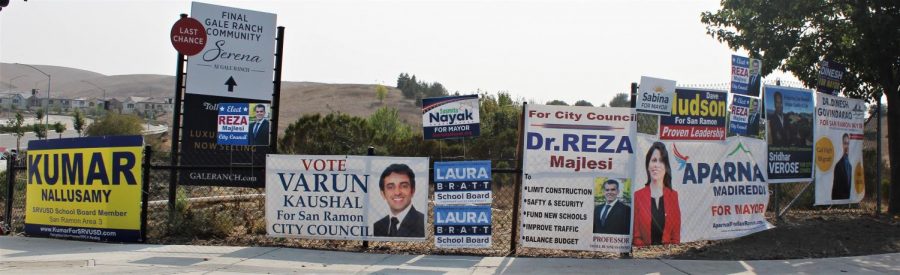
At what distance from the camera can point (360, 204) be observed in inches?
386

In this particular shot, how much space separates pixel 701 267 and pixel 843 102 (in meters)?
5.62

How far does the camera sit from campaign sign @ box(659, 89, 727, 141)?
968 centimetres

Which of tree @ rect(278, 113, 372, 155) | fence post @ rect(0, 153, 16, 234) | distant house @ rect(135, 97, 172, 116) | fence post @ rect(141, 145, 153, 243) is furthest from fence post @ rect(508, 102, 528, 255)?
distant house @ rect(135, 97, 172, 116)

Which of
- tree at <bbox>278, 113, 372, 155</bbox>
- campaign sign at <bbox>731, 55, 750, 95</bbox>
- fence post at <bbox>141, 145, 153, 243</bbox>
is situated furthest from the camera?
tree at <bbox>278, 113, 372, 155</bbox>

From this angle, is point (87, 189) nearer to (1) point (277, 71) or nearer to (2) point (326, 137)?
(1) point (277, 71)

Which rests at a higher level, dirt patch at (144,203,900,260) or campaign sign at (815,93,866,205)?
campaign sign at (815,93,866,205)

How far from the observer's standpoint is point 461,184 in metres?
9.54

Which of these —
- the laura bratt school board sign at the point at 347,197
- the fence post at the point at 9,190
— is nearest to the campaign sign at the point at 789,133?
the laura bratt school board sign at the point at 347,197

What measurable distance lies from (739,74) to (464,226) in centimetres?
444

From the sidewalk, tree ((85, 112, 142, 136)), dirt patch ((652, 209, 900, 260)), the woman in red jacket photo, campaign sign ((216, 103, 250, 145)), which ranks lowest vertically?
the sidewalk

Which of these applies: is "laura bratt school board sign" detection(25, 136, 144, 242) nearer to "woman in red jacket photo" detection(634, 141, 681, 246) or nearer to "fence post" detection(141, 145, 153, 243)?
"fence post" detection(141, 145, 153, 243)

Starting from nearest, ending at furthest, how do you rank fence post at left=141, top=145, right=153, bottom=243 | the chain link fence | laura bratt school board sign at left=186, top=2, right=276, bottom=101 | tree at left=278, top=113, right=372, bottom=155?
the chain link fence < fence post at left=141, top=145, right=153, bottom=243 < laura bratt school board sign at left=186, top=2, right=276, bottom=101 < tree at left=278, top=113, right=372, bottom=155

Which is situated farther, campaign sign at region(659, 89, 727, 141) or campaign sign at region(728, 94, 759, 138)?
campaign sign at region(728, 94, 759, 138)

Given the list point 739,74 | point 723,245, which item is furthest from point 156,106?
point 723,245
